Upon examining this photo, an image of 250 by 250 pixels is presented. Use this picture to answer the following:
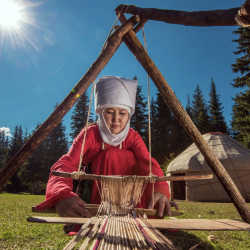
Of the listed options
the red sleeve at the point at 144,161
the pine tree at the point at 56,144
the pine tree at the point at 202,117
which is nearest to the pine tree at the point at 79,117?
the pine tree at the point at 56,144

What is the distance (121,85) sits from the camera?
2.39 metres

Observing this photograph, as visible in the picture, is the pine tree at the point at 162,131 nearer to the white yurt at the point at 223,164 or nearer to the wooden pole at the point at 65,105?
the white yurt at the point at 223,164

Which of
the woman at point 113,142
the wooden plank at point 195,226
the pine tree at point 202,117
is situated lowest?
the wooden plank at point 195,226

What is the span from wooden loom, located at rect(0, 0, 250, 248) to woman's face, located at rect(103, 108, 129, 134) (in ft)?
1.59

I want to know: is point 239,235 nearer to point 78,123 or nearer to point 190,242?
point 190,242

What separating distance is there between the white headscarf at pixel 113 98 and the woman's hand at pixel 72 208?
2.87 ft

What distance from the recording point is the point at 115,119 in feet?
7.68

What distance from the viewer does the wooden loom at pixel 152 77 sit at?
1.70 m

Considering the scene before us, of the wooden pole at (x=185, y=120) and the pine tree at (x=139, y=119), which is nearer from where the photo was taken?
the wooden pole at (x=185, y=120)

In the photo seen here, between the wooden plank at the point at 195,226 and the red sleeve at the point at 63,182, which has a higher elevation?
the red sleeve at the point at 63,182

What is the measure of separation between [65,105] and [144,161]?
104 cm

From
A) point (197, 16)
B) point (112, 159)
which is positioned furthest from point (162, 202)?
point (197, 16)

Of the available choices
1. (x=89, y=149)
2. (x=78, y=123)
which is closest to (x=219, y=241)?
(x=89, y=149)

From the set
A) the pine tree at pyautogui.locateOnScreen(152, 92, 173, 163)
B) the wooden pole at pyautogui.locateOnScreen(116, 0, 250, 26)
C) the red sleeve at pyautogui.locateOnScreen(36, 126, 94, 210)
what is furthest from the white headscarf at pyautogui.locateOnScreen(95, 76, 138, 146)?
the pine tree at pyautogui.locateOnScreen(152, 92, 173, 163)
